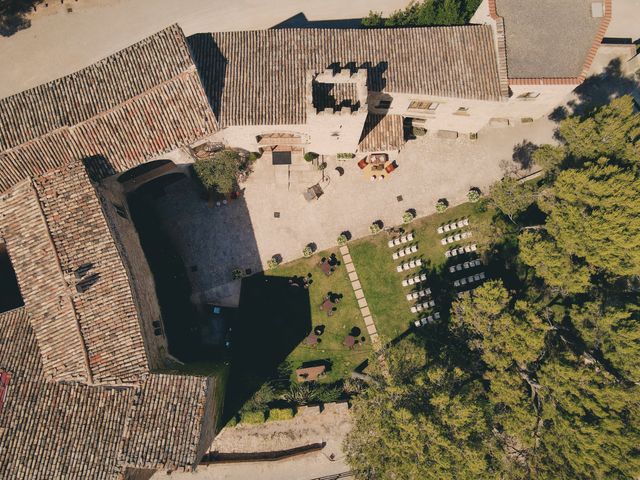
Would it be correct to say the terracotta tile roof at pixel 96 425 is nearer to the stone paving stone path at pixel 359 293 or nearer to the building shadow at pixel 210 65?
the stone paving stone path at pixel 359 293

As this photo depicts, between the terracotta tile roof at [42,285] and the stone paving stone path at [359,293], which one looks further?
the stone paving stone path at [359,293]

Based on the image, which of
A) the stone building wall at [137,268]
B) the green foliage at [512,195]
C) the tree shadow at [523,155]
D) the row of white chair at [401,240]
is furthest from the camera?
the tree shadow at [523,155]

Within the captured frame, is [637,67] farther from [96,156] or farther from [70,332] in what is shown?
[70,332]

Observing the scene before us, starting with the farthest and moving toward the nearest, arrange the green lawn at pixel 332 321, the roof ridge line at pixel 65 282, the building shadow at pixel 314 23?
the building shadow at pixel 314 23, the green lawn at pixel 332 321, the roof ridge line at pixel 65 282

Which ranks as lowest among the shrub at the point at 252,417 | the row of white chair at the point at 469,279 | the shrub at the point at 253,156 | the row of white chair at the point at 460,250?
the shrub at the point at 252,417

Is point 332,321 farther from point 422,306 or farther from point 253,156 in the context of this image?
point 253,156

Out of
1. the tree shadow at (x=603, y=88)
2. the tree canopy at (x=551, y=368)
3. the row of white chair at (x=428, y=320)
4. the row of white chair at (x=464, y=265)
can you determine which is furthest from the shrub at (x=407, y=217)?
the tree shadow at (x=603, y=88)

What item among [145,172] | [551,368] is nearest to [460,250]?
[551,368]
